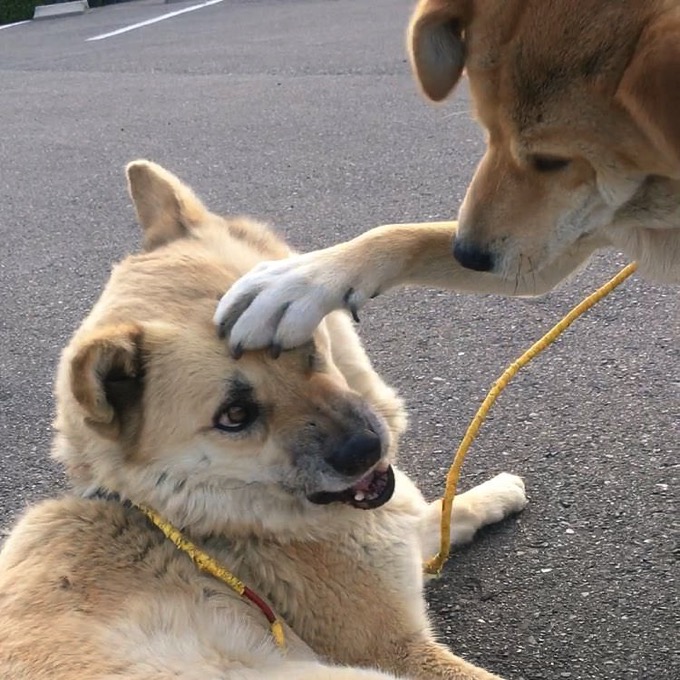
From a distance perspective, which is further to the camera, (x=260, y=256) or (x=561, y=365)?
(x=561, y=365)

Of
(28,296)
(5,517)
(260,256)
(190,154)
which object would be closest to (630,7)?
(260,256)

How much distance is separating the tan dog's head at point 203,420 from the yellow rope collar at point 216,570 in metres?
0.06

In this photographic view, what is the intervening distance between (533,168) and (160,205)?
3.41 ft

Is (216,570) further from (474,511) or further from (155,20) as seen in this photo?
(155,20)

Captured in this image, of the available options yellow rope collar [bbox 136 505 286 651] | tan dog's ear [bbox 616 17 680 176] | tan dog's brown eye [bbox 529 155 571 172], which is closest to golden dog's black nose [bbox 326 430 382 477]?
yellow rope collar [bbox 136 505 286 651]

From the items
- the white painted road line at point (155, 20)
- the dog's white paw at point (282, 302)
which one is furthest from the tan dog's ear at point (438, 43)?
the white painted road line at point (155, 20)

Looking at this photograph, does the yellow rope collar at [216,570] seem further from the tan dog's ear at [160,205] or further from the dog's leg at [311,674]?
the tan dog's ear at [160,205]

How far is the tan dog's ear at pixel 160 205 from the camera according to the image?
8.43 feet

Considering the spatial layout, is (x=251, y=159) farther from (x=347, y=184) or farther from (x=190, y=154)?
(x=347, y=184)

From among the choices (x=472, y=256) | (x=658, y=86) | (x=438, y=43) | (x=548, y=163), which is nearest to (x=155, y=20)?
(x=438, y=43)

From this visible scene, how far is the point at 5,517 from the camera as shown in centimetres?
310

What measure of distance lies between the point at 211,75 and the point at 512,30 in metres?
8.07

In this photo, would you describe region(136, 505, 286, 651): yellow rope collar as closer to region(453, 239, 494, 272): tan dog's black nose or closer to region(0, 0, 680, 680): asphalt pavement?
region(0, 0, 680, 680): asphalt pavement

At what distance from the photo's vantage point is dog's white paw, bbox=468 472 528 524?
2.78 m
